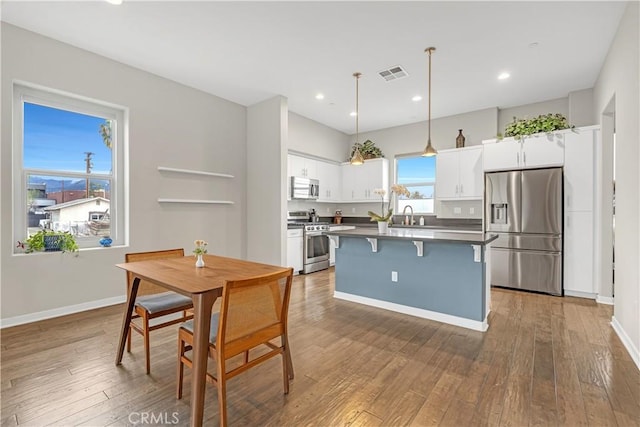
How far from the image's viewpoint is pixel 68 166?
3520mm

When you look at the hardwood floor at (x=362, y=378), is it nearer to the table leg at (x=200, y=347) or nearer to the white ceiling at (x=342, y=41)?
the table leg at (x=200, y=347)

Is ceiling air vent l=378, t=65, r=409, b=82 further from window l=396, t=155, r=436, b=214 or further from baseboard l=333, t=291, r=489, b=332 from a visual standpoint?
baseboard l=333, t=291, r=489, b=332

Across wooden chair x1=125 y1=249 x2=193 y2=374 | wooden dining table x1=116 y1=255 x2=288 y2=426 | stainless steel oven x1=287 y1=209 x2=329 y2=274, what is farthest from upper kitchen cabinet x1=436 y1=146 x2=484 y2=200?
wooden chair x1=125 y1=249 x2=193 y2=374

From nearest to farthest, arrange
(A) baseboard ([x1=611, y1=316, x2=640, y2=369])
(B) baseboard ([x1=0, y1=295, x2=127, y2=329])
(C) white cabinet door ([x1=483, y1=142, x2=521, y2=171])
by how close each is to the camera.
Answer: (A) baseboard ([x1=611, y1=316, x2=640, y2=369]) → (B) baseboard ([x1=0, y1=295, x2=127, y2=329]) → (C) white cabinet door ([x1=483, y1=142, x2=521, y2=171])

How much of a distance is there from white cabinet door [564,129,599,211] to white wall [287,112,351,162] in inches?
161

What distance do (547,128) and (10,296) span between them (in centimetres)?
680

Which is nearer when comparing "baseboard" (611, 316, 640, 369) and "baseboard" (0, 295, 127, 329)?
"baseboard" (611, 316, 640, 369)

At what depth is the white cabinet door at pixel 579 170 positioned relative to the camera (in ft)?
13.2

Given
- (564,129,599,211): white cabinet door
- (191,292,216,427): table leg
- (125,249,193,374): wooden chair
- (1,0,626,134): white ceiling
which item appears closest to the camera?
(191,292,216,427): table leg

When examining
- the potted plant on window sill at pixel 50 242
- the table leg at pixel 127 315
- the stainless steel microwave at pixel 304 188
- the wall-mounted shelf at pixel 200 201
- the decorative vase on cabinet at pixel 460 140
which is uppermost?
the decorative vase on cabinet at pixel 460 140

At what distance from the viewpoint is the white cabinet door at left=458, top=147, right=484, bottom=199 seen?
5.19 m

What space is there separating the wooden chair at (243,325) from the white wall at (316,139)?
4221 mm

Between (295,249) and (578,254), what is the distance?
414 cm

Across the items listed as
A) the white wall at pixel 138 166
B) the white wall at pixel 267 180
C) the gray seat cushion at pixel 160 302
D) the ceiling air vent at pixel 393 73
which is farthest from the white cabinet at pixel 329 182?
the gray seat cushion at pixel 160 302
